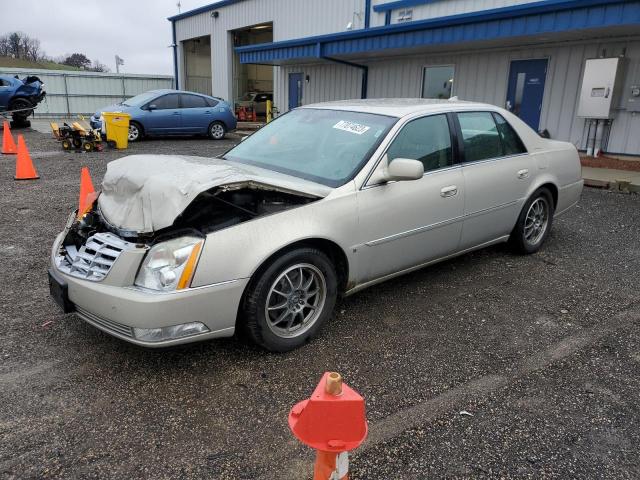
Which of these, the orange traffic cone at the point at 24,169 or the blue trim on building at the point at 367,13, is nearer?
the orange traffic cone at the point at 24,169

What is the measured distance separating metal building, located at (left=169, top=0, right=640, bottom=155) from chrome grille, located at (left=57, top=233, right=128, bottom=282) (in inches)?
357

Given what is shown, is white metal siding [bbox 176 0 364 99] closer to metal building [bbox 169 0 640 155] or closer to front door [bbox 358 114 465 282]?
metal building [bbox 169 0 640 155]

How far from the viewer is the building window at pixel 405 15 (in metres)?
14.7

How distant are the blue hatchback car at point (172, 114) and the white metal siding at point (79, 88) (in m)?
12.7

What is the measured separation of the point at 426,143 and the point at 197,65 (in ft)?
92.4

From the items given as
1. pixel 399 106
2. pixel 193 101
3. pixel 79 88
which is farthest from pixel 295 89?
pixel 399 106

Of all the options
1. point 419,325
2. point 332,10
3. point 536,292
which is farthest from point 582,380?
point 332,10

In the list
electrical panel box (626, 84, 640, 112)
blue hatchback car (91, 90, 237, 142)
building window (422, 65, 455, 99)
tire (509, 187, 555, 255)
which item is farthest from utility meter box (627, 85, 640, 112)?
blue hatchback car (91, 90, 237, 142)

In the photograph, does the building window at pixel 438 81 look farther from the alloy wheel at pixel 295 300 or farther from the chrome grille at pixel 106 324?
the chrome grille at pixel 106 324

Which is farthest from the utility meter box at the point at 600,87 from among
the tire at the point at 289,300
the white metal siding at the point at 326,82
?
the tire at the point at 289,300

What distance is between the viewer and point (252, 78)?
30.1 m

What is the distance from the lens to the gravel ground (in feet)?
7.59

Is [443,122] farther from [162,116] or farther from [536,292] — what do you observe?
[162,116]

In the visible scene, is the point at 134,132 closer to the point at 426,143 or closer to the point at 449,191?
the point at 426,143
